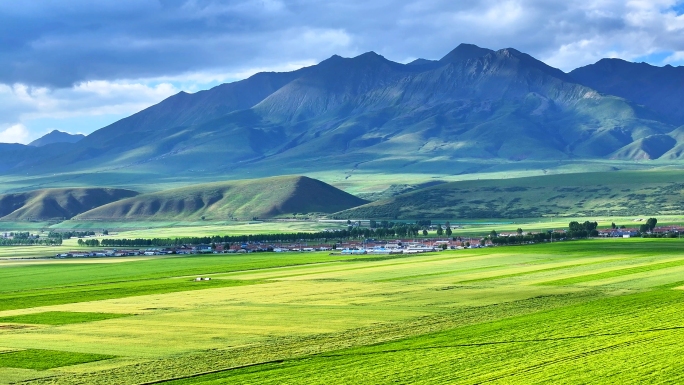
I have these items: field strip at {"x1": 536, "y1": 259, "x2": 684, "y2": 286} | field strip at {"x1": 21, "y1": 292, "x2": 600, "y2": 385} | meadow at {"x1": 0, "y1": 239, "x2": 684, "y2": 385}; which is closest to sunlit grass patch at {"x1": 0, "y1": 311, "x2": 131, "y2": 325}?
meadow at {"x1": 0, "y1": 239, "x2": 684, "y2": 385}

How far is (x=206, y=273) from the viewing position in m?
113

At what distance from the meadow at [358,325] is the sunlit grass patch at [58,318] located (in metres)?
0.11

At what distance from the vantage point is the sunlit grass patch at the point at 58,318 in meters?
67.3

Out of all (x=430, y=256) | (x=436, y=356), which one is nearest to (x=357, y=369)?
(x=436, y=356)

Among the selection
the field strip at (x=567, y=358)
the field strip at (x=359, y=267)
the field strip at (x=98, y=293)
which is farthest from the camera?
the field strip at (x=359, y=267)

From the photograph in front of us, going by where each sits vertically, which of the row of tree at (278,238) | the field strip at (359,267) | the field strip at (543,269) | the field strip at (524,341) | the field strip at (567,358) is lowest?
the field strip at (567,358)

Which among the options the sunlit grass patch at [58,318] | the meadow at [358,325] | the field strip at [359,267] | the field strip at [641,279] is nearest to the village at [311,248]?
the field strip at [359,267]

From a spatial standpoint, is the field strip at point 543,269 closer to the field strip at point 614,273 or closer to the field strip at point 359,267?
the field strip at point 614,273

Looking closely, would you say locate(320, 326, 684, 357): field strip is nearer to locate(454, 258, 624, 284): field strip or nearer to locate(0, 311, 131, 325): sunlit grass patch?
locate(0, 311, 131, 325): sunlit grass patch

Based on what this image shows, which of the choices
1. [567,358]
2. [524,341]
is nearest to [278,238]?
[524,341]

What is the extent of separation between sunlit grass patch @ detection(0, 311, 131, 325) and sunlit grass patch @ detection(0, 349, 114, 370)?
13191mm

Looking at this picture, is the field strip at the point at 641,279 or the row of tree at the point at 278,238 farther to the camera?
the row of tree at the point at 278,238

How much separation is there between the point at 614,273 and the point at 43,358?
5864 cm

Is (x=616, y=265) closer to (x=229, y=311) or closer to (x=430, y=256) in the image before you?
(x=430, y=256)
